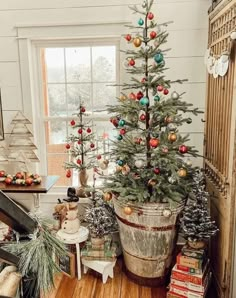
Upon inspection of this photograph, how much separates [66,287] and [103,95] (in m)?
1.88

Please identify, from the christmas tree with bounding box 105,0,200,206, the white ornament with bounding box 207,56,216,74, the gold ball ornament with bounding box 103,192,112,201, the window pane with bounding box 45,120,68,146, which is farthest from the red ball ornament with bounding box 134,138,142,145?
the window pane with bounding box 45,120,68,146

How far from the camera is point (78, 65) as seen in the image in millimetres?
3145

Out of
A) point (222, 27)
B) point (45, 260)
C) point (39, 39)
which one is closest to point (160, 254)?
point (45, 260)

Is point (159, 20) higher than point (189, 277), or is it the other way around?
point (159, 20)

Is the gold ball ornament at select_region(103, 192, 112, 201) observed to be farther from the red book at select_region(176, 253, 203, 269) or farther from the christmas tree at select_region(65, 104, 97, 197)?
the red book at select_region(176, 253, 203, 269)

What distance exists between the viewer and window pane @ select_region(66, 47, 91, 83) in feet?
10.2

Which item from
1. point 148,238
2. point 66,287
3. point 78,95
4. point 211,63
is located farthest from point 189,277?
point 78,95

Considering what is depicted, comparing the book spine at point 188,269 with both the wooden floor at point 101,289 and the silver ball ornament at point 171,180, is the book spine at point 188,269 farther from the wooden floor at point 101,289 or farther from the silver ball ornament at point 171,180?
the silver ball ornament at point 171,180

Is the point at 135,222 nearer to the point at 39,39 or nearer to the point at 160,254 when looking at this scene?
the point at 160,254

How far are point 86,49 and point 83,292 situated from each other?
231cm

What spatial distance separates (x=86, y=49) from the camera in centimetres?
311

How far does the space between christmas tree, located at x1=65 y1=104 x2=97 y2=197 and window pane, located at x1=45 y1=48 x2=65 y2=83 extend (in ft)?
1.44

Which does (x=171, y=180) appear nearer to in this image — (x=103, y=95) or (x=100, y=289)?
(x=100, y=289)

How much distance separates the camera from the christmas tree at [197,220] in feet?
7.36
